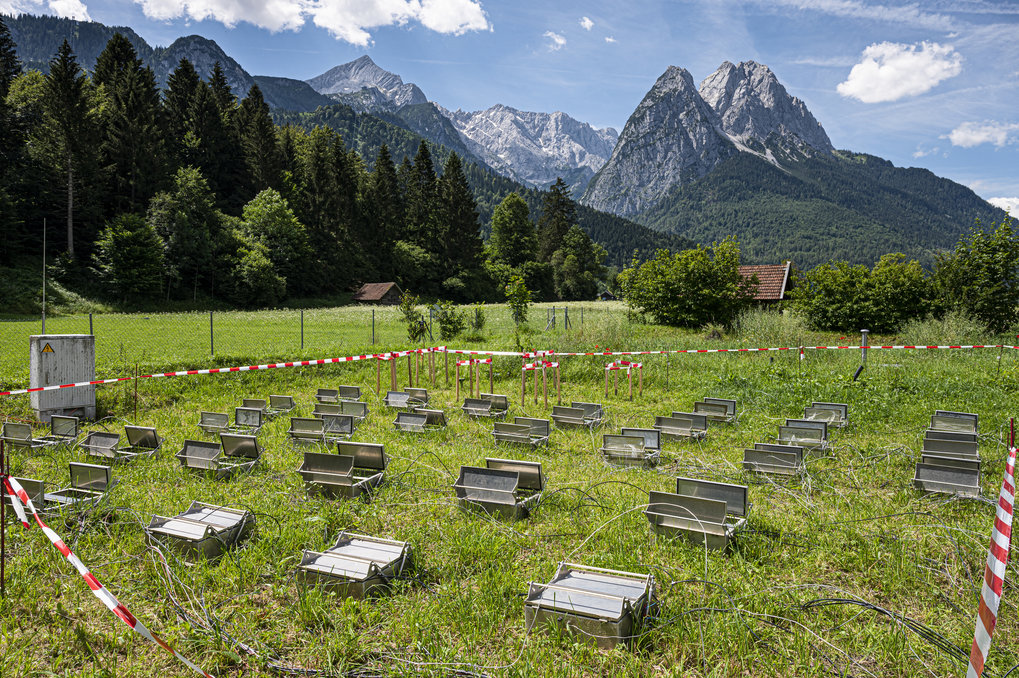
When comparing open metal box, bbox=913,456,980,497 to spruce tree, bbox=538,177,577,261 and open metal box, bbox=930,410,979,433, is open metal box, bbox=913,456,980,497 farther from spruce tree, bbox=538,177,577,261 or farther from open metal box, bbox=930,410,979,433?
spruce tree, bbox=538,177,577,261

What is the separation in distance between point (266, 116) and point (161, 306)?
34568mm

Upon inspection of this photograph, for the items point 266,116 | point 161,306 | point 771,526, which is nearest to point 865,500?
point 771,526

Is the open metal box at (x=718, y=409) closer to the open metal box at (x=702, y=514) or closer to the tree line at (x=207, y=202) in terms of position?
the open metal box at (x=702, y=514)

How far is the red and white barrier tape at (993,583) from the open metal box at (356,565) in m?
3.92

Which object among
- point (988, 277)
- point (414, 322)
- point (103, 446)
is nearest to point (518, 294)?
point (414, 322)

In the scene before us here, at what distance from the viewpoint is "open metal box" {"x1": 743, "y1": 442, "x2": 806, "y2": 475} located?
7684 mm

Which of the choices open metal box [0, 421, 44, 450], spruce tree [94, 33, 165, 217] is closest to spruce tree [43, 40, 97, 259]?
spruce tree [94, 33, 165, 217]

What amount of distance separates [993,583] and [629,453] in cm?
556

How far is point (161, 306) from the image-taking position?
46.3 metres

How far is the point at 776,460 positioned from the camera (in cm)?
779

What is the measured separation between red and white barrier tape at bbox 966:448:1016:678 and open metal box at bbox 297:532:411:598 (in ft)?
12.8

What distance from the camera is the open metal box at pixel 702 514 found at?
5.49 meters

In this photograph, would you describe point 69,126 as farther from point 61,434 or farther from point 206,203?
point 61,434

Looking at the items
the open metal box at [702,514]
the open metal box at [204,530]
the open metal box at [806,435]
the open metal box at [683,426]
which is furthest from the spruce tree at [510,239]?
the open metal box at [204,530]
